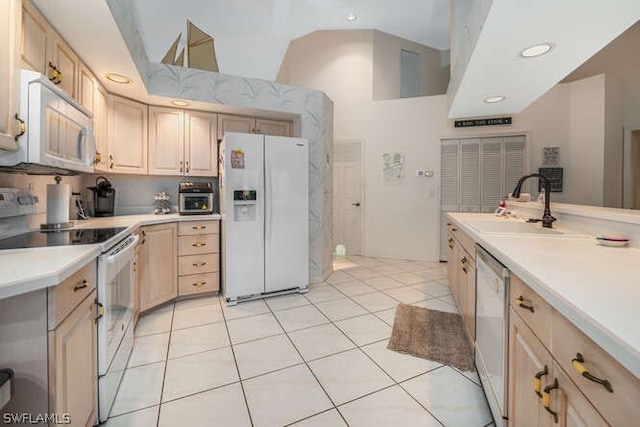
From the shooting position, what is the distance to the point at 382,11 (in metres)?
4.62

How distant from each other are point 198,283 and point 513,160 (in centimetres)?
474

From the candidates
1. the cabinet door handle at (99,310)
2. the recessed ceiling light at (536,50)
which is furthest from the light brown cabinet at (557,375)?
the recessed ceiling light at (536,50)

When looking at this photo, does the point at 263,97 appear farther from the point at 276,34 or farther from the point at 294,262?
the point at 276,34

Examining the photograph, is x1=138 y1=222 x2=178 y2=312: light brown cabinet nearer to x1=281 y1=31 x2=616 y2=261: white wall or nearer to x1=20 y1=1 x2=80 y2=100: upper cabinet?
x1=20 y1=1 x2=80 y2=100: upper cabinet

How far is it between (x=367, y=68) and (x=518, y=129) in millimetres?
2631

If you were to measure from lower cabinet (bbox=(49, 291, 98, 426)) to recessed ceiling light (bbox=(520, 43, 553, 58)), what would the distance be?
313cm

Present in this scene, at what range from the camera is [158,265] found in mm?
2697

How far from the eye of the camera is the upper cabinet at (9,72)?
1.28 m

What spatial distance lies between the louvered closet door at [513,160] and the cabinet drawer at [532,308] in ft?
12.9

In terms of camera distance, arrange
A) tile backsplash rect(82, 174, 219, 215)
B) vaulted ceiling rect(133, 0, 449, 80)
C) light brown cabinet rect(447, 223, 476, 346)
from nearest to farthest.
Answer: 1. light brown cabinet rect(447, 223, 476, 346)
2. tile backsplash rect(82, 174, 219, 215)
3. vaulted ceiling rect(133, 0, 449, 80)

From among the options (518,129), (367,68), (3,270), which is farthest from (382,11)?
(3,270)

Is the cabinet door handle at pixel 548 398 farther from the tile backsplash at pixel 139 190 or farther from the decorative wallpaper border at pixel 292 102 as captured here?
the tile backsplash at pixel 139 190

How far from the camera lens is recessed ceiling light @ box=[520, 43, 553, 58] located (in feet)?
6.78

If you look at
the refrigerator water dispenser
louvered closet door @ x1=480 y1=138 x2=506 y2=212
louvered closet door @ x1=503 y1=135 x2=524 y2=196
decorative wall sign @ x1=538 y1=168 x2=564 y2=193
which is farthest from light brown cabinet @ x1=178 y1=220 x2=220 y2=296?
decorative wall sign @ x1=538 y1=168 x2=564 y2=193
